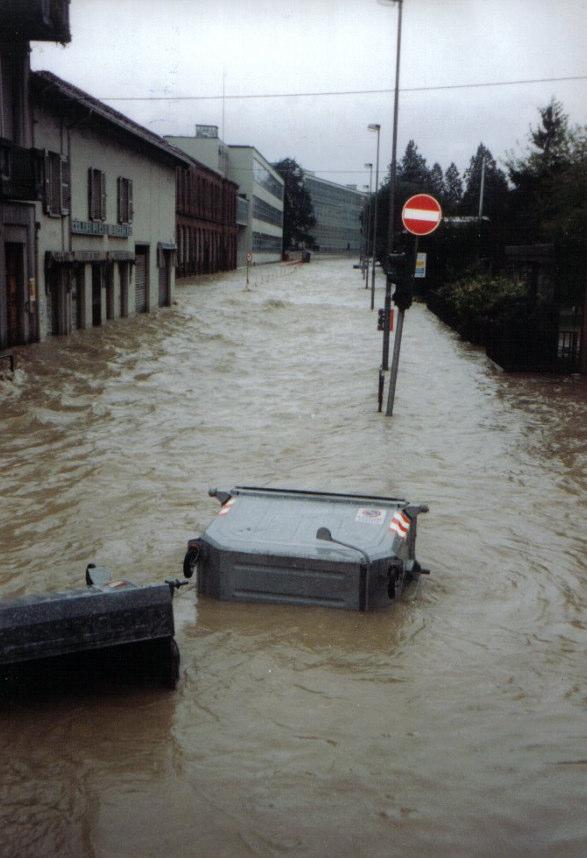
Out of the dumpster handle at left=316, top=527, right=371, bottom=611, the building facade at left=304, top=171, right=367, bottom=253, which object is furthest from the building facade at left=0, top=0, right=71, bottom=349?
the building facade at left=304, top=171, right=367, bottom=253

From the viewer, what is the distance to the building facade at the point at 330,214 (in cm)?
17662

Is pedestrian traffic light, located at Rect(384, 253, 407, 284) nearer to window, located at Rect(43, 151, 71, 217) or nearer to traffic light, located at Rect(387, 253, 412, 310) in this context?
traffic light, located at Rect(387, 253, 412, 310)

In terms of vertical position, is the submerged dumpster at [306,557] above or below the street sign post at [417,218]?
below

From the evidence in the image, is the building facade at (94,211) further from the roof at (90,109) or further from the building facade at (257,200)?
the building facade at (257,200)

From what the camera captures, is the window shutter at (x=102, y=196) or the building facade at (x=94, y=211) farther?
the window shutter at (x=102, y=196)

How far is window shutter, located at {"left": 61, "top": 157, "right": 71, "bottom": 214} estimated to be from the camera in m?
25.5

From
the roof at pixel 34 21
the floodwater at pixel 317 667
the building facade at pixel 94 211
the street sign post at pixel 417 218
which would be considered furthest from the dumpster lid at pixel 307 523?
the roof at pixel 34 21

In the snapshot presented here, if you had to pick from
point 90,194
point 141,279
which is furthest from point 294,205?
point 90,194

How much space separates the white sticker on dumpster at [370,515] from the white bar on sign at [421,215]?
7.99 meters

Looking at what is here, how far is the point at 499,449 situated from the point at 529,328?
33.5 feet

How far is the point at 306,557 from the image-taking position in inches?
275

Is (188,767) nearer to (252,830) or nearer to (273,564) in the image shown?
(252,830)

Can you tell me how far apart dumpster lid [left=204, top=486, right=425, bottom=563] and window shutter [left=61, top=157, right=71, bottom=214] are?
63.9 feet

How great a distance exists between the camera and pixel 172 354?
84.4ft
